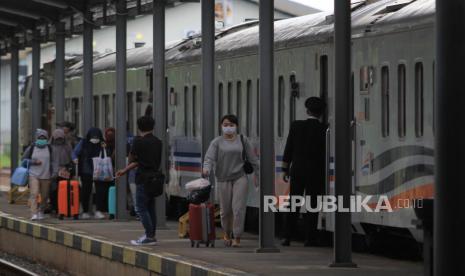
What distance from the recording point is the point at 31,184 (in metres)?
21.9

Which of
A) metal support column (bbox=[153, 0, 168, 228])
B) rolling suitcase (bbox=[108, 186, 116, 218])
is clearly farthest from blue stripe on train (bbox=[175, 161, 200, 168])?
metal support column (bbox=[153, 0, 168, 228])

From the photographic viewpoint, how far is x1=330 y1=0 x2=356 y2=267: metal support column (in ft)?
43.5

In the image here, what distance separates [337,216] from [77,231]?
6727 mm

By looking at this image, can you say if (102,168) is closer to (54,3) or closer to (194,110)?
(194,110)

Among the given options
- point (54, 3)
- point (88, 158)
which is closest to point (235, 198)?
point (88, 158)

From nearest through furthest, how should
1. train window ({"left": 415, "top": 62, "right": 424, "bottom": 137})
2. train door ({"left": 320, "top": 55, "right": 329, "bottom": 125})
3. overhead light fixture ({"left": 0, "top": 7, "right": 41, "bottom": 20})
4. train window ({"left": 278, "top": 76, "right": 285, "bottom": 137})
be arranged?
train window ({"left": 415, "top": 62, "right": 424, "bottom": 137}) < train door ({"left": 320, "top": 55, "right": 329, "bottom": 125}) < train window ({"left": 278, "top": 76, "right": 285, "bottom": 137}) < overhead light fixture ({"left": 0, "top": 7, "right": 41, "bottom": 20})

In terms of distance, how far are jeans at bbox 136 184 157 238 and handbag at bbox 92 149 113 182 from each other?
17.3ft

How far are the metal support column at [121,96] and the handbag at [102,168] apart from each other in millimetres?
408

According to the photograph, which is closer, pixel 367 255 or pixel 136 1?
pixel 367 255

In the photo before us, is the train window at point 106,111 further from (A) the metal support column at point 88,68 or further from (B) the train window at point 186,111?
(B) the train window at point 186,111

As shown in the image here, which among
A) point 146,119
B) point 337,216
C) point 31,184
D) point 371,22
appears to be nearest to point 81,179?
point 31,184

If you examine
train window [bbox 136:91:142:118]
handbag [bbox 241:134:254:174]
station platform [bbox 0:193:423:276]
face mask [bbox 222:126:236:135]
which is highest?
train window [bbox 136:91:142:118]

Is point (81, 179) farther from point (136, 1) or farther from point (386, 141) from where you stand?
point (386, 141)

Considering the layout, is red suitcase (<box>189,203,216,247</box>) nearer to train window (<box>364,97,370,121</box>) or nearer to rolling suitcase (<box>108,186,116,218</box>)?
train window (<box>364,97,370,121</box>)
